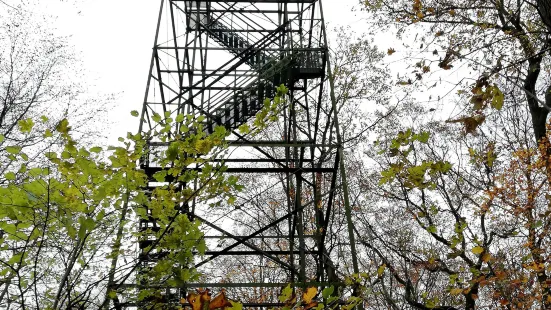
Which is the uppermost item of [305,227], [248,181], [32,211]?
[248,181]

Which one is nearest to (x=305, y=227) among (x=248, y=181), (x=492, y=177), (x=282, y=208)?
(x=282, y=208)

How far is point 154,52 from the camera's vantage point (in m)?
9.81

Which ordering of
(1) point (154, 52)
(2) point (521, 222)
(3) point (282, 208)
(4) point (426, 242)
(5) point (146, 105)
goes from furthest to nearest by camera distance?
(3) point (282, 208) < (4) point (426, 242) < (2) point (521, 222) < (1) point (154, 52) < (5) point (146, 105)

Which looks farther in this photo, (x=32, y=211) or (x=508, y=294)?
(x=508, y=294)

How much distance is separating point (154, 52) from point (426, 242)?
1213 centimetres

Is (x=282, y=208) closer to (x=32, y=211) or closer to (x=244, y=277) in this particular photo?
(x=244, y=277)

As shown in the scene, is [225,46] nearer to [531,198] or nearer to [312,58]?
[312,58]

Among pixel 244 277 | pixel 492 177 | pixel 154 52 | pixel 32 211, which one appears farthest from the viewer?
pixel 244 277

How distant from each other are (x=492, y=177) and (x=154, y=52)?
1167cm

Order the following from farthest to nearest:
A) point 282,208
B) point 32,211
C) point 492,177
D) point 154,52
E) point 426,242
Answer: point 282,208 < point 426,242 < point 492,177 < point 154,52 < point 32,211

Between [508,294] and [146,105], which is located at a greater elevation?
[146,105]

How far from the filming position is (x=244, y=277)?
2323 centimetres

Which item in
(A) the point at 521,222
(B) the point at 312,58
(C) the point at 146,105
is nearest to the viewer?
(C) the point at 146,105

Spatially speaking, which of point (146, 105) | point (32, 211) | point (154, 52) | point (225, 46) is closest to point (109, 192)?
point (32, 211)
